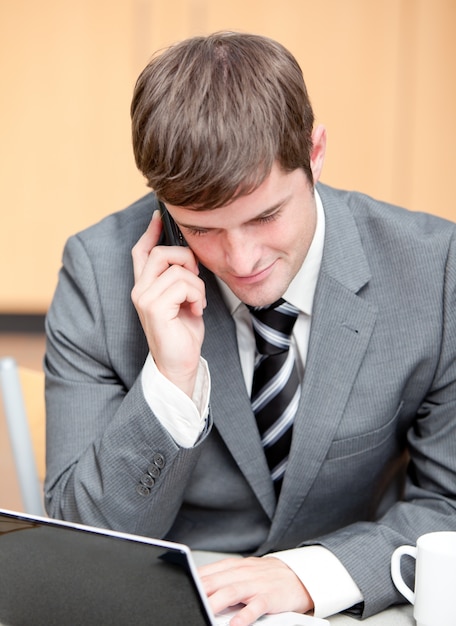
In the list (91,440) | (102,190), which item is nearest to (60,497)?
(91,440)

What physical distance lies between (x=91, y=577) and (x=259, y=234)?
510mm

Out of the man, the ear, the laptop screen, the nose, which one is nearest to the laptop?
the laptop screen

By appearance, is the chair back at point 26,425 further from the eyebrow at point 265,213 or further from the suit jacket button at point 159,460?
the eyebrow at point 265,213

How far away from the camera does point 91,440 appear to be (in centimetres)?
130

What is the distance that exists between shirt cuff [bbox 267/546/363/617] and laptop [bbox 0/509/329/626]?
272 mm

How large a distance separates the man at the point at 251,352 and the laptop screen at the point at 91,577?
21 cm

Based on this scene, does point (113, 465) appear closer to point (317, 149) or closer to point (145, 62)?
point (317, 149)

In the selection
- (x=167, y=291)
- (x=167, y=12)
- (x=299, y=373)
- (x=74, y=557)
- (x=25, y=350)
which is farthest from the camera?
(x=25, y=350)

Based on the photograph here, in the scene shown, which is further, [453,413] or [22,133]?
[22,133]

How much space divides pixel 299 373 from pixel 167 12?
1.64 metres

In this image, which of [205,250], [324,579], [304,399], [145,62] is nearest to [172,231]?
[205,250]

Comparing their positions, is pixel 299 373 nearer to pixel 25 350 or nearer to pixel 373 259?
pixel 373 259

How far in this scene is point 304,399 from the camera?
131cm

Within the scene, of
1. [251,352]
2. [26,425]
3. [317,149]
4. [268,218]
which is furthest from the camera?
[26,425]
